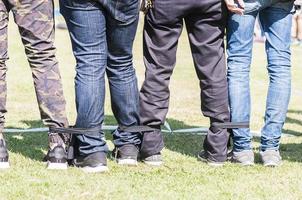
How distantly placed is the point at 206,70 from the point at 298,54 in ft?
43.0

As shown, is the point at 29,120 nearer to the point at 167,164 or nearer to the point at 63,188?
the point at 167,164

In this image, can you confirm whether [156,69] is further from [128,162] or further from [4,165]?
[4,165]

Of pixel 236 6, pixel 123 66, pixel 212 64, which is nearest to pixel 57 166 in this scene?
pixel 123 66

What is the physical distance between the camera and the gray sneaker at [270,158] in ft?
15.7

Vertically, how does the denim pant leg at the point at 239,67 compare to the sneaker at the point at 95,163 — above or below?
above

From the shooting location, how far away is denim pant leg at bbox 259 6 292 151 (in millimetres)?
4852

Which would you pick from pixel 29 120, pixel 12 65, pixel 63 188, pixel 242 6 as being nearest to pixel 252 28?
pixel 242 6

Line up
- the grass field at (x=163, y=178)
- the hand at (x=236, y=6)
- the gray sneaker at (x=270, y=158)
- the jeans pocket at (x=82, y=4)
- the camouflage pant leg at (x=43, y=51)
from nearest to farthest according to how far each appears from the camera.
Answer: the grass field at (x=163, y=178) < the jeans pocket at (x=82, y=4) < the camouflage pant leg at (x=43, y=51) < the hand at (x=236, y=6) < the gray sneaker at (x=270, y=158)

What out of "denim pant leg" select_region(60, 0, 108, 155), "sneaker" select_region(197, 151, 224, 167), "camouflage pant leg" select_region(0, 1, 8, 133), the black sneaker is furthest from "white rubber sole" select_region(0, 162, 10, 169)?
"sneaker" select_region(197, 151, 224, 167)

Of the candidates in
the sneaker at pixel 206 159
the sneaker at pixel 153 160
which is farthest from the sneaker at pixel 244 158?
the sneaker at pixel 153 160

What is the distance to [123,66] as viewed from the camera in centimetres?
464

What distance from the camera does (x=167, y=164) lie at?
15.8ft

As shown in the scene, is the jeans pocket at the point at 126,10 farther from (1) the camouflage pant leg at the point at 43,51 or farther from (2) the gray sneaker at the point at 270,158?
(2) the gray sneaker at the point at 270,158

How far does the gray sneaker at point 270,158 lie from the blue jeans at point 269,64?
6cm
